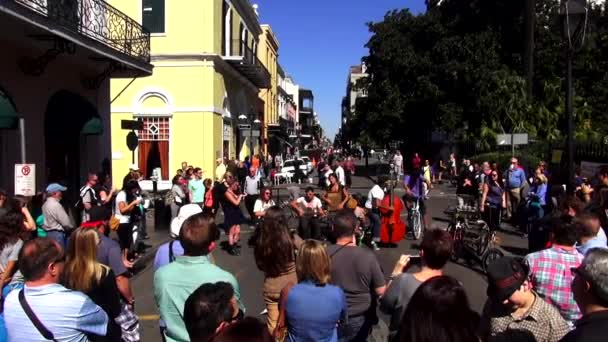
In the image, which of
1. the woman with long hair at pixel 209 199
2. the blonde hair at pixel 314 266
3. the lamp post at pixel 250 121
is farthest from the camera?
the lamp post at pixel 250 121

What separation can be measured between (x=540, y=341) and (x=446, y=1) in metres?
39.6

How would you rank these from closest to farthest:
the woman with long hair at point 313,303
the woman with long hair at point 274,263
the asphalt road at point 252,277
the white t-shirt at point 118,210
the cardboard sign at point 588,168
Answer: the woman with long hair at point 313,303, the woman with long hair at point 274,263, the asphalt road at point 252,277, the white t-shirt at point 118,210, the cardboard sign at point 588,168

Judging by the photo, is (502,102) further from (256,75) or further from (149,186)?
(149,186)

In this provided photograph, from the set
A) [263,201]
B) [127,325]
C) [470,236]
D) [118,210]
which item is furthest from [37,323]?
[263,201]

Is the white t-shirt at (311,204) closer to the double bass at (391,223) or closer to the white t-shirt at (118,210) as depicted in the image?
the double bass at (391,223)

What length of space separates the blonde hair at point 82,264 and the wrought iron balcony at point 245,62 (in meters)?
25.3

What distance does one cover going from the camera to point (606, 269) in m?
2.94

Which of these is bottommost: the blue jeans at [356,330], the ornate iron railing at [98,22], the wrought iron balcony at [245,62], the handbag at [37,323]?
the blue jeans at [356,330]

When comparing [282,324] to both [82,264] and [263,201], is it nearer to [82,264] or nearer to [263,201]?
[82,264]

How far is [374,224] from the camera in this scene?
12945 mm

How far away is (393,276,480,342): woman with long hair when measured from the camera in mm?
2707

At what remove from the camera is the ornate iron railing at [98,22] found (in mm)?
11492

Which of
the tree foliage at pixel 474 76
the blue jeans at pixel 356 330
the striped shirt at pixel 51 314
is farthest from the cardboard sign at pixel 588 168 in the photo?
the striped shirt at pixel 51 314

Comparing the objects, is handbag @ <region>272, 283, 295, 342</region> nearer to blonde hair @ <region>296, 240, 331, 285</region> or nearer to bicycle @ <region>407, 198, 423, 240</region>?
blonde hair @ <region>296, 240, 331, 285</region>
